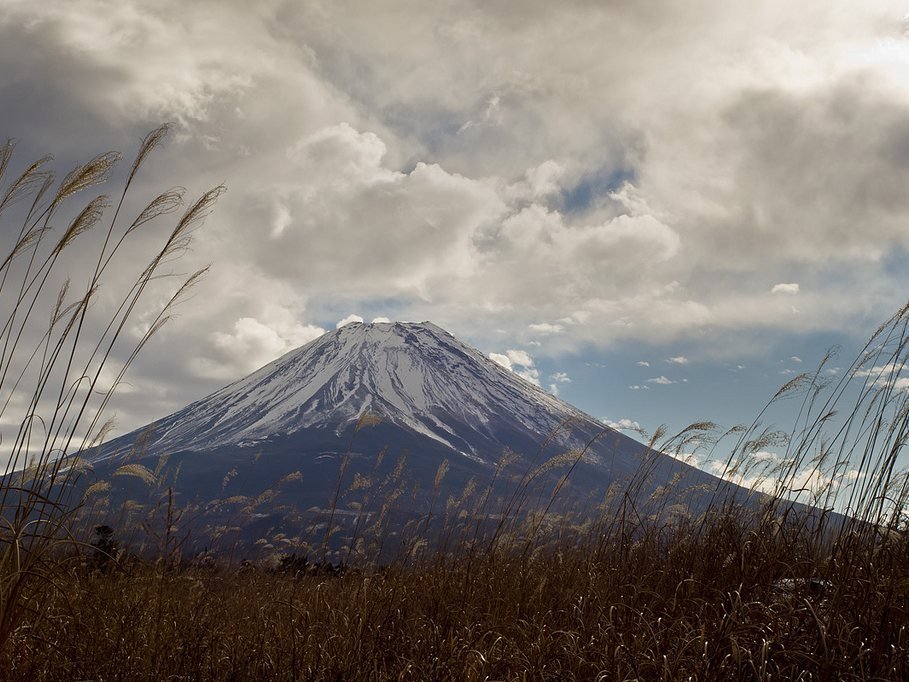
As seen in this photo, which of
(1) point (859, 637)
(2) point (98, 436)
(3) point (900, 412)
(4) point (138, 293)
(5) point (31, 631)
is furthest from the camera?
(2) point (98, 436)

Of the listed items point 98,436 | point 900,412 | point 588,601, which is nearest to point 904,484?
point 900,412

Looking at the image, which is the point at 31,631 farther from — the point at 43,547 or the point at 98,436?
the point at 98,436

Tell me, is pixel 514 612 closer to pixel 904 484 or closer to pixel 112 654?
pixel 112 654

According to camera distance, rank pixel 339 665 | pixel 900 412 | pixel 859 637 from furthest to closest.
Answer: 1. pixel 900 412
2. pixel 339 665
3. pixel 859 637

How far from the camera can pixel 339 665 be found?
8.85 feet

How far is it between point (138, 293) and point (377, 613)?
211cm

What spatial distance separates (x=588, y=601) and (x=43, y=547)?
2527 millimetres

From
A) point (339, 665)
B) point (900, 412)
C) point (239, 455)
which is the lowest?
point (239, 455)

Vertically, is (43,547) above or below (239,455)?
above

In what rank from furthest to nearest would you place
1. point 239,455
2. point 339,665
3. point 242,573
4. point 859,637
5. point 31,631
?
point 239,455, point 242,573, point 31,631, point 339,665, point 859,637

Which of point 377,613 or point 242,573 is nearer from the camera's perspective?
point 377,613

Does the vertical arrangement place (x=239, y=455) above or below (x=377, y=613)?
below

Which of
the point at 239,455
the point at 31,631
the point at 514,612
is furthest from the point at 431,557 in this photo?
the point at 239,455

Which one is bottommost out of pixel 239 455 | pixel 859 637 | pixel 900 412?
pixel 239 455
